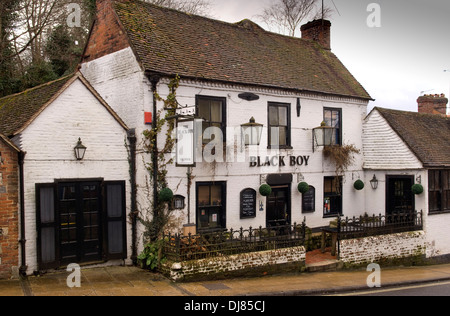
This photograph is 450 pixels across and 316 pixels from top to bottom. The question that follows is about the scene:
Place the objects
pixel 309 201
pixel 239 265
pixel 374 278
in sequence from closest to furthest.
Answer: pixel 239 265, pixel 374 278, pixel 309 201

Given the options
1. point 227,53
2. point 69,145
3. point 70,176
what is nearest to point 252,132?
point 227,53

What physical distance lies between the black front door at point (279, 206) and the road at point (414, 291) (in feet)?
14.6

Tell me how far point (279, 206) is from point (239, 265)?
14.2 feet

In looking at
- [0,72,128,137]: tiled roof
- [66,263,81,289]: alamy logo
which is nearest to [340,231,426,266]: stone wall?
[66,263,81,289]: alamy logo

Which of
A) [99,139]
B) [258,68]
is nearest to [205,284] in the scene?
[99,139]

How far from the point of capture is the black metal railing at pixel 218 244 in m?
11.4

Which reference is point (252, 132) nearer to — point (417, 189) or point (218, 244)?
point (218, 244)

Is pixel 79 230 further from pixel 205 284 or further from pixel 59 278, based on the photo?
pixel 205 284

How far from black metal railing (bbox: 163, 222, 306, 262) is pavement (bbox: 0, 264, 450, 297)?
2.44ft

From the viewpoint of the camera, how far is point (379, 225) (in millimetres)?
15789

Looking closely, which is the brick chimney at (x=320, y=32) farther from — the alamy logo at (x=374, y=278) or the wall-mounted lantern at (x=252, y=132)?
the alamy logo at (x=374, y=278)

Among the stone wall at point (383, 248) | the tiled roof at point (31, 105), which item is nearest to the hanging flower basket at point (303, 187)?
the stone wall at point (383, 248)

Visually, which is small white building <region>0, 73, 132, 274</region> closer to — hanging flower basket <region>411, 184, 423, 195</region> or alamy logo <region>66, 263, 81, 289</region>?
alamy logo <region>66, 263, 81, 289</region>
